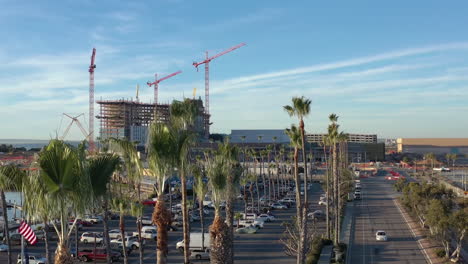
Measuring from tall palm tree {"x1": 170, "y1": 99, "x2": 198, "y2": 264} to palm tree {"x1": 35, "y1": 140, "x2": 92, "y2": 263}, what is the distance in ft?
16.8

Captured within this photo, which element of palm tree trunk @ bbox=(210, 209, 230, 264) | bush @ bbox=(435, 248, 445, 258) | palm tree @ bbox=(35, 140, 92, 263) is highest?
palm tree @ bbox=(35, 140, 92, 263)

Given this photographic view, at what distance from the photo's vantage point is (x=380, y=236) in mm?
43562

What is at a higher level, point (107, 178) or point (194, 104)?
point (194, 104)

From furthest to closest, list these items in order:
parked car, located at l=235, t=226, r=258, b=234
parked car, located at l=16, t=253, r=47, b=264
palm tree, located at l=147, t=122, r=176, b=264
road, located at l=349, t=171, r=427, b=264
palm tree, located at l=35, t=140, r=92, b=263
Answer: parked car, located at l=235, t=226, r=258, b=234, road, located at l=349, t=171, r=427, b=264, parked car, located at l=16, t=253, r=47, b=264, palm tree, located at l=147, t=122, r=176, b=264, palm tree, located at l=35, t=140, r=92, b=263

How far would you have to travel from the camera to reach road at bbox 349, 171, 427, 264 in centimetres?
3741

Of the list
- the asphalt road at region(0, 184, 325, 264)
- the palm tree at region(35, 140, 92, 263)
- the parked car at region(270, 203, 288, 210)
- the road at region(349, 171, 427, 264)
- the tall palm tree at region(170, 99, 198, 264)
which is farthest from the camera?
the parked car at region(270, 203, 288, 210)

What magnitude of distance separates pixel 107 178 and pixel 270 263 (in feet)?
84.0

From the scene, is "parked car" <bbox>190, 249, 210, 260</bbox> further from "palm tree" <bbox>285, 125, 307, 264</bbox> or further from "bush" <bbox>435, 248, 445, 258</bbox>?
"bush" <bbox>435, 248, 445, 258</bbox>

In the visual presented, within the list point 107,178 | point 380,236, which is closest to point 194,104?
point 107,178

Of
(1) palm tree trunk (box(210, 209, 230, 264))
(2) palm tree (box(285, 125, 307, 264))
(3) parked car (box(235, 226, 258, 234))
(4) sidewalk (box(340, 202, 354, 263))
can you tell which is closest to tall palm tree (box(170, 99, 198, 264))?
(1) palm tree trunk (box(210, 209, 230, 264))

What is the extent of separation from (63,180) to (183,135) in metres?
6.06

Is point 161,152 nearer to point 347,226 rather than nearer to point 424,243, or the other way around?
point 424,243

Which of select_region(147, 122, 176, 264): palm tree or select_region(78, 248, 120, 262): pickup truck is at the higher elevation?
select_region(147, 122, 176, 264): palm tree

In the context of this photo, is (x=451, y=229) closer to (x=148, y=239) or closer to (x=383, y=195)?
(x=148, y=239)
